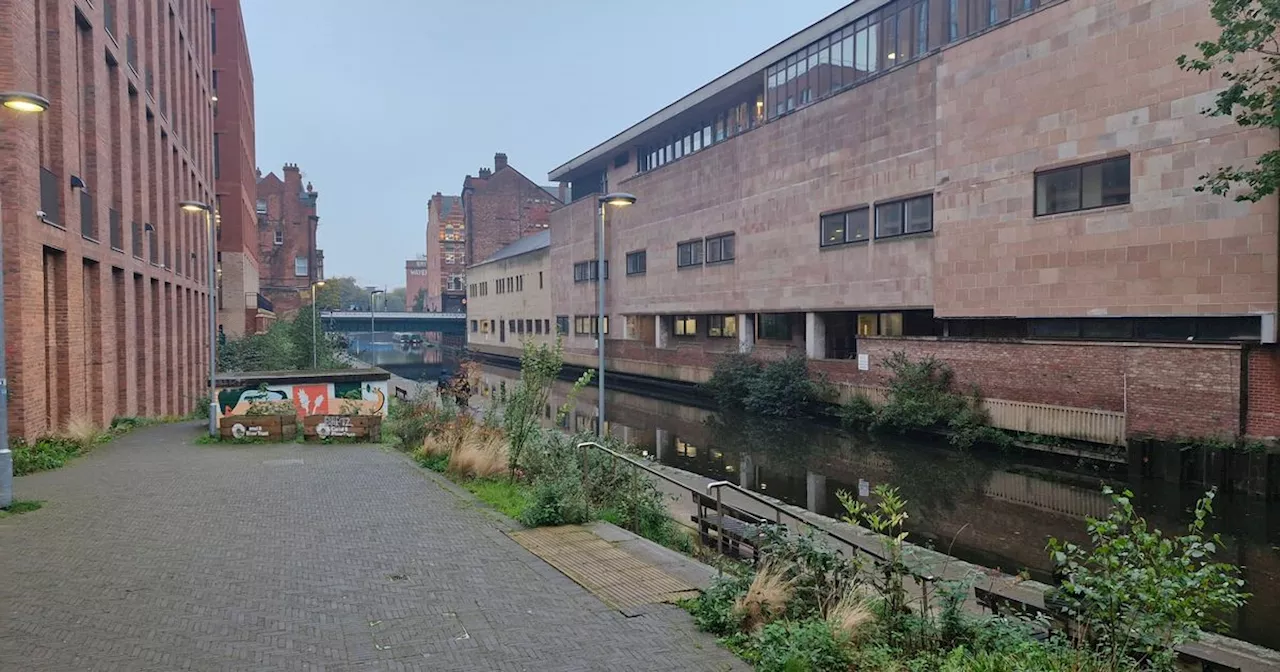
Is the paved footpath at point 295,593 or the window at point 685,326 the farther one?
the window at point 685,326

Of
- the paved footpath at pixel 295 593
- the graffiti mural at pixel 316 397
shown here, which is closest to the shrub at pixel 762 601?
the paved footpath at pixel 295 593

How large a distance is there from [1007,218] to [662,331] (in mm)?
25862

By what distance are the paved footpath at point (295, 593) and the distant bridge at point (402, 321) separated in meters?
70.5

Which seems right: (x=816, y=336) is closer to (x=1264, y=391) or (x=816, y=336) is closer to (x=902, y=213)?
(x=902, y=213)

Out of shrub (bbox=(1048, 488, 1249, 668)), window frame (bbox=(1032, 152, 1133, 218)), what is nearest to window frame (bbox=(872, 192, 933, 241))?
window frame (bbox=(1032, 152, 1133, 218))

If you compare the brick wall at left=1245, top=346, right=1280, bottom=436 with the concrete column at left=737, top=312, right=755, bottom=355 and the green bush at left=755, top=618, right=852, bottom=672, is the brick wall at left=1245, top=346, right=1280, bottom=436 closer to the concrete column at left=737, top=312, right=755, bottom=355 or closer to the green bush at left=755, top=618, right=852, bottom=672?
the green bush at left=755, top=618, right=852, bottom=672

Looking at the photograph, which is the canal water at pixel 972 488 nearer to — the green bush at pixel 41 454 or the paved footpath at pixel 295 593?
the paved footpath at pixel 295 593

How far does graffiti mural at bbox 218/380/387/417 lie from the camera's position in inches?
771

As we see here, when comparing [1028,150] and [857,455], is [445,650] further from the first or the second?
[1028,150]

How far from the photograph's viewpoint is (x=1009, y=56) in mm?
23969

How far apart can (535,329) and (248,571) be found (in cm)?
6071

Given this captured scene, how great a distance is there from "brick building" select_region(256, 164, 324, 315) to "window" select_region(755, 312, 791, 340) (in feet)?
171

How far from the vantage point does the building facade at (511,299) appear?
6475 cm

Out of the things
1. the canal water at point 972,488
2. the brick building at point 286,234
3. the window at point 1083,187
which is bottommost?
the canal water at point 972,488
